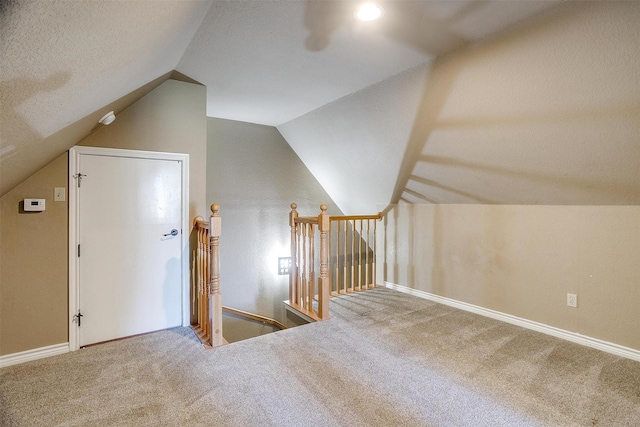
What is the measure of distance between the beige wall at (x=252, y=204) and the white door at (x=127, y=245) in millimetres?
1228

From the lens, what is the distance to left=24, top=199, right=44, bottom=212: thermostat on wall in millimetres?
2330

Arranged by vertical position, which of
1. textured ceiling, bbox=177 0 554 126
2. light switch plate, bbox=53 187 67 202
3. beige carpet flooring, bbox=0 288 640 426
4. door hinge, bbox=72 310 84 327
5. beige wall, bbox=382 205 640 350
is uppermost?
textured ceiling, bbox=177 0 554 126

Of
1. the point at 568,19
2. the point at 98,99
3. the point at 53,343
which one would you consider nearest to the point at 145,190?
the point at 98,99

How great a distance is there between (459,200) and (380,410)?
8.17 feet

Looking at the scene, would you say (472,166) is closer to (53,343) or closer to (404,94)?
(404,94)

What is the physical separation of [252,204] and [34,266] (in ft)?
7.97

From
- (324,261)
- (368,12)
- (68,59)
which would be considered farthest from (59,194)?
(368,12)

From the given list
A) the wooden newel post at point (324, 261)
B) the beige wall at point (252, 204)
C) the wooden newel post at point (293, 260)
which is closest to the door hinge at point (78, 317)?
the beige wall at point (252, 204)

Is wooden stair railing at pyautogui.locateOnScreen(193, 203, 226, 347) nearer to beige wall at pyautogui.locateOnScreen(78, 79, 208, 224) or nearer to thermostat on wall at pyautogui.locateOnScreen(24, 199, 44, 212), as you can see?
beige wall at pyautogui.locateOnScreen(78, 79, 208, 224)

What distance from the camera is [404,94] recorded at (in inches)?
111

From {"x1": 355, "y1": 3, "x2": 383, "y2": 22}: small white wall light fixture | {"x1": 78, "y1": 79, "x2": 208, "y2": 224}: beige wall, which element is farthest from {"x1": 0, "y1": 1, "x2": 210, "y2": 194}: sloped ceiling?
{"x1": 355, "y1": 3, "x2": 383, "y2": 22}: small white wall light fixture

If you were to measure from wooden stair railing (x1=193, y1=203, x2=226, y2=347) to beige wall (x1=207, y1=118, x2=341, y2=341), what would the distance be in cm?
123

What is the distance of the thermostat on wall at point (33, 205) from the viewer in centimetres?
233

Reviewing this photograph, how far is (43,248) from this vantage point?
2430 millimetres
